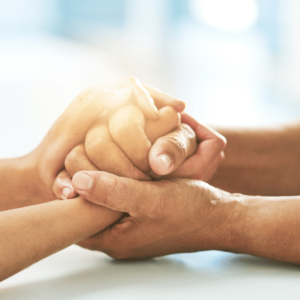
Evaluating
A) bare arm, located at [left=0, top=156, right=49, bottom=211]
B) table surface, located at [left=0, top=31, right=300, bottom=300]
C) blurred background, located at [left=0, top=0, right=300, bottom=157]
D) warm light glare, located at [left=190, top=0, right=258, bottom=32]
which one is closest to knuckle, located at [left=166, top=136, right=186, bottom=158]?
table surface, located at [left=0, top=31, right=300, bottom=300]

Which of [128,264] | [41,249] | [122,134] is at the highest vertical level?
[122,134]

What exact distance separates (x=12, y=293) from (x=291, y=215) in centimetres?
50

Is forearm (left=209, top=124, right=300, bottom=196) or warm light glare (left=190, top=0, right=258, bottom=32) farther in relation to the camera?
warm light glare (left=190, top=0, right=258, bottom=32)

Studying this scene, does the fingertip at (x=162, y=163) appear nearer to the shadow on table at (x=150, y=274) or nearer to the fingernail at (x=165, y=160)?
the fingernail at (x=165, y=160)

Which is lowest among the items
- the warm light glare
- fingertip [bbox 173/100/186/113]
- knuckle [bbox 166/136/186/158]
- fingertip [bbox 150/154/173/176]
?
fingertip [bbox 150/154/173/176]

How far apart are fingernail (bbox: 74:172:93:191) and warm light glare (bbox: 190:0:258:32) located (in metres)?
6.81

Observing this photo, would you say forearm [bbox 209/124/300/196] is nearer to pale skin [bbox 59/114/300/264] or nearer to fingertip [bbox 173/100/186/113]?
fingertip [bbox 173/100/186/113]

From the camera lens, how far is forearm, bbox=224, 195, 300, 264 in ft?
Result: 2.30

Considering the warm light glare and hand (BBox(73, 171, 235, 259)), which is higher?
the warm light glare

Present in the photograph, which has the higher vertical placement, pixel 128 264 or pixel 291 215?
pixel 291 215

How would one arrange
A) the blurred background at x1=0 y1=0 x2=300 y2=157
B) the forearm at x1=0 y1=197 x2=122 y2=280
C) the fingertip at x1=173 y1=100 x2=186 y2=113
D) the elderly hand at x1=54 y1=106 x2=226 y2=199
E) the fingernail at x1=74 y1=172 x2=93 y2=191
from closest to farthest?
the forearm at x1=0 y1=197 x2=122 y2=280 → the fingernail at x1=74 y1=172 x2=93 y2=191 → the elderly hand at x1=54 y1=106 x2=226 y2=199 → the fingertip at x1=173 y1=100 x2=186 y2=113 → the blurred background at x1=0 y1=0 x2=300 y2=157

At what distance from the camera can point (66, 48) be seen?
20.5ft

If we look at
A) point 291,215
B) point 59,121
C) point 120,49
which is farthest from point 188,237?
point 120,49

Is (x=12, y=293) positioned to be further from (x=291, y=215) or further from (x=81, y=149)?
(x=291, y=215)
